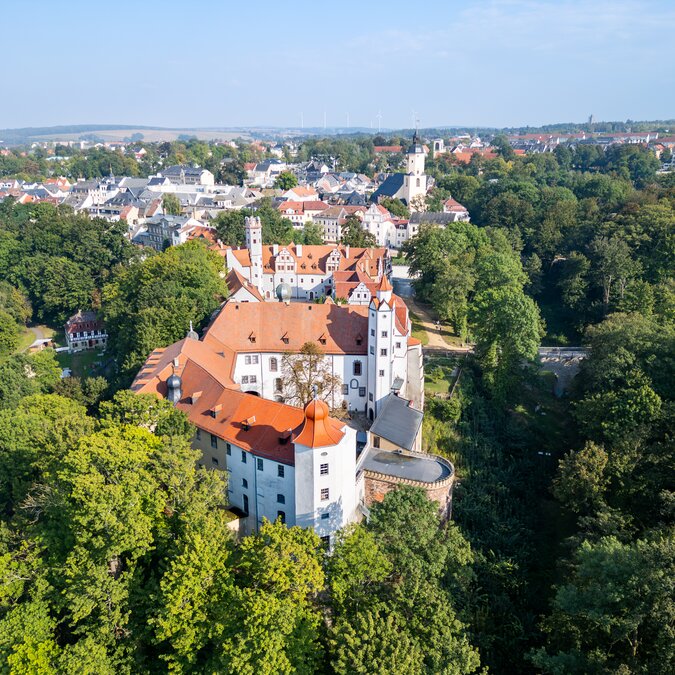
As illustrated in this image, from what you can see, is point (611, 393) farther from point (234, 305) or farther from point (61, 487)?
point (61, 487)

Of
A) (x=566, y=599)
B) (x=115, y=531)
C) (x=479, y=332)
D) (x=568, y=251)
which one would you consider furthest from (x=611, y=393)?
(x=568, y=251)

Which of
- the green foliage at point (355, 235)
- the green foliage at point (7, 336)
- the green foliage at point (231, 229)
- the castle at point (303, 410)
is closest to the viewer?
the castle at point (303, 410)

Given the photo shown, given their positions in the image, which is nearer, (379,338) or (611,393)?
(611,393)

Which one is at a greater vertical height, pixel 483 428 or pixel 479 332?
pixel 479 332

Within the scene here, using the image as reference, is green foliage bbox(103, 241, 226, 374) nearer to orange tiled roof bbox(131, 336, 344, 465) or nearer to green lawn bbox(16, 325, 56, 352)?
orange tiled roof bbox(131, 336, 344, 465)

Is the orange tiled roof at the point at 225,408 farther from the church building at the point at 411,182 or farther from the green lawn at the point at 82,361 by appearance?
the church building at the point at 411,182

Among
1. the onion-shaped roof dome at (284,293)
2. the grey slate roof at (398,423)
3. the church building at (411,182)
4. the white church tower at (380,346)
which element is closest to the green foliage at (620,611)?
the grey slate roof at (398,423)
